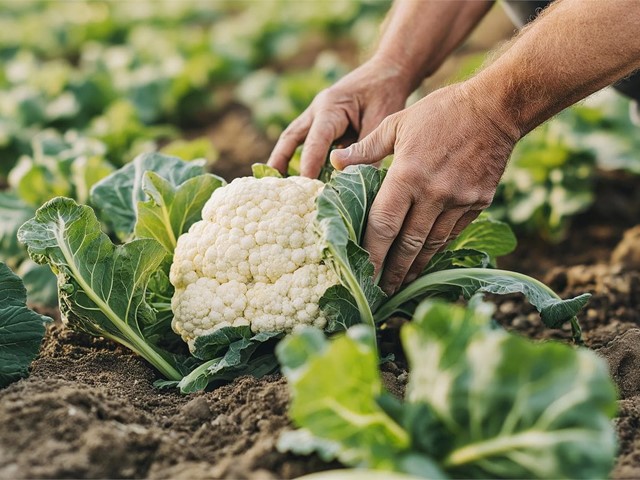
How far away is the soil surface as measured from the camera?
2.28 meters

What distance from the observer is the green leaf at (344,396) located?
2002mm

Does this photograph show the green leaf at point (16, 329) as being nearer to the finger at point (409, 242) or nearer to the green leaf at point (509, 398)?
the finger at point (409, 242)

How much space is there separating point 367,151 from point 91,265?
115 cm

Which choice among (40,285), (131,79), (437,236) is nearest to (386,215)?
(437,236)

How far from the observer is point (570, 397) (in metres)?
1.86

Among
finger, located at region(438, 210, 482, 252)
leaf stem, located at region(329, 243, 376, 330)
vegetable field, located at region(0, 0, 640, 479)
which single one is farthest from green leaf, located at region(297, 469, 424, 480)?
finger, located at region(438, 210, 482, 252)

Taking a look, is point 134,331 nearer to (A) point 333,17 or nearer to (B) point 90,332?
(B) point 90,332

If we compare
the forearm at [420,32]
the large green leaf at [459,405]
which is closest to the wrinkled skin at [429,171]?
the large green leaf at [459,405]

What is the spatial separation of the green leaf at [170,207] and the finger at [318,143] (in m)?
0.39

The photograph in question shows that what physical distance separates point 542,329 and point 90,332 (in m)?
2.19

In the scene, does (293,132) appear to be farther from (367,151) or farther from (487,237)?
(487,237)

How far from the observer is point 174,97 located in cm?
802

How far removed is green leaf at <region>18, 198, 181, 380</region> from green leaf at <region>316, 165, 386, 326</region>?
728 millimetres

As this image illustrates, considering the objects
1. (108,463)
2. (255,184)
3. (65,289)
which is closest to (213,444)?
(108,463)
